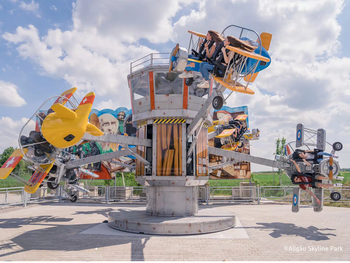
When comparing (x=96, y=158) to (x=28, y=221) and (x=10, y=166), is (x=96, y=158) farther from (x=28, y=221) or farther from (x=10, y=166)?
(x=28, y=221)

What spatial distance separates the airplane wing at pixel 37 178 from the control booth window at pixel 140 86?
6.00 meters

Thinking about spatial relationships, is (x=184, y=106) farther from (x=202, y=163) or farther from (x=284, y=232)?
(x=284, y=232)

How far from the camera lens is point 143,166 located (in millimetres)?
14672

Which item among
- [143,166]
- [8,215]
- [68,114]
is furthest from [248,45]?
[8,215]

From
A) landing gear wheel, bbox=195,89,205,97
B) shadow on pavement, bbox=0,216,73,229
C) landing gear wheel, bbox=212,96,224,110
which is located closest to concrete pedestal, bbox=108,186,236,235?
shadow on pavement, bbox=0,216,73,229

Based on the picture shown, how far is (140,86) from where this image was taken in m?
15.0

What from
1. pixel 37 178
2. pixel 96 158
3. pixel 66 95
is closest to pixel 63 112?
pixel 66 95

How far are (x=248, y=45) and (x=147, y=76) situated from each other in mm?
6289

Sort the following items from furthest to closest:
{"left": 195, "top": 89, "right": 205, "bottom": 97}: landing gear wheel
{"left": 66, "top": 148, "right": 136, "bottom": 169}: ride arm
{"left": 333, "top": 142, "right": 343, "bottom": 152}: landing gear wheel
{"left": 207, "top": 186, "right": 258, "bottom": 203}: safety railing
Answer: {"left": 207, "top": 186, "right": 258, "bottom": 203}: safety railing < {"left": 66, "top": 148, "right": 136, "bottom": 169}: ride arm < {"left": 195, "top": 89, "right": 205, "bottom": 97}: landing gear wheel < {"left": 333, "top": 142, "right": 343, "bottom": 152}: landing gear wheel

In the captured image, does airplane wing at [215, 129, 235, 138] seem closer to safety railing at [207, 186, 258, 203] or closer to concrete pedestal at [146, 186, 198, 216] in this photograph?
safety railing at [207, 186, 258, 203]

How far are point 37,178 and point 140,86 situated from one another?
296 inches

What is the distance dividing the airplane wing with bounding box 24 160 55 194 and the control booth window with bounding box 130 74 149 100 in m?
6.00

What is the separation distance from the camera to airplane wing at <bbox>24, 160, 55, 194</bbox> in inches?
565

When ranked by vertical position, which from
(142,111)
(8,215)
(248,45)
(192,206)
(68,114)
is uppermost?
(248,45)
